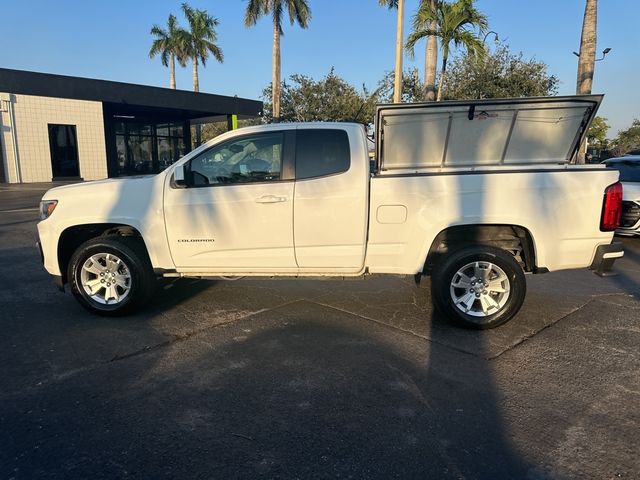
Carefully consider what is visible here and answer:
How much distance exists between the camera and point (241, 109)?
30.0 metres

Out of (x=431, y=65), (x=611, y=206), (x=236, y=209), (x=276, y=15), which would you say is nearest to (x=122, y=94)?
(x=276, y=15)

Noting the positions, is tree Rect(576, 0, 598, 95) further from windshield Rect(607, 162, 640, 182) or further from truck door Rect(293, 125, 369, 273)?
truck door Rect(293, 125, 369, 273)

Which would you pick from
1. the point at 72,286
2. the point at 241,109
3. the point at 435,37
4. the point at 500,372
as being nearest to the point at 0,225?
the point at 72,286

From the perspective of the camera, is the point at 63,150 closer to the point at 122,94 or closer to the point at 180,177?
the point at 122,94

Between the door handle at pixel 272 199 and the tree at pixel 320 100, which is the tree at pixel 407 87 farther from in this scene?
the door handle at pixel 272 199

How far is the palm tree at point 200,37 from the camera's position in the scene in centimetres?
4122

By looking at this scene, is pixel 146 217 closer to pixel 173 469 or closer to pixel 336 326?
pixel 336 326

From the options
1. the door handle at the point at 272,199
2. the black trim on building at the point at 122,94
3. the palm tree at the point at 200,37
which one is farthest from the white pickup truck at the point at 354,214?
the palm tree at the point at 200,37

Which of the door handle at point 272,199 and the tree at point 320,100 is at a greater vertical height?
the tree at point 320,100

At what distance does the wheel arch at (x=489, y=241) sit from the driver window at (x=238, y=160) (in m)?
1.83

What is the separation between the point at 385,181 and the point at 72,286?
3.39 m

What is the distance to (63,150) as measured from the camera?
25.4 meters

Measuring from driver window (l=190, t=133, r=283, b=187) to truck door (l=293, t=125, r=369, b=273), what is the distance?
286 mm

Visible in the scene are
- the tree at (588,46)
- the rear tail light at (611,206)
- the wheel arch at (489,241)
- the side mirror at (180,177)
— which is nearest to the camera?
the rear tail light at (611,206)
